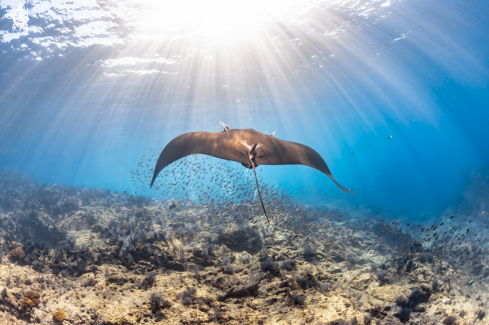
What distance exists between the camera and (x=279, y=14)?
1498 cm

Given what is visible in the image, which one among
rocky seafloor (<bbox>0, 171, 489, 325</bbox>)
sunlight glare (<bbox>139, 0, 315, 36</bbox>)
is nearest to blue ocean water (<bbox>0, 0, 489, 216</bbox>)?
sunlight glare (<bbox>139, 0, 315, 36</bbox>)

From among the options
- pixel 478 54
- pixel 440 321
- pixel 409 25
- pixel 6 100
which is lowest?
pixel 440 321

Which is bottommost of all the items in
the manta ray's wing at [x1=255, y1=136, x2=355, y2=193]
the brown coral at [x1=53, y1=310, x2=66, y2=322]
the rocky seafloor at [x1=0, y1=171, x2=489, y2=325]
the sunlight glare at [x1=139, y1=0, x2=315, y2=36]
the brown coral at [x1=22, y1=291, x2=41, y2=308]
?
the rocky seafloor at [x1=0, y1=171, x2=489, y2=325]

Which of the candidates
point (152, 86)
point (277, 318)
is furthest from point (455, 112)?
point (277, 318)

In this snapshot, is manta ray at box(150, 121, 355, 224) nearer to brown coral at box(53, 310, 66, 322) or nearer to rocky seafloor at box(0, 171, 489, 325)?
rocky seafloor at box(0, 171, 489, 325)

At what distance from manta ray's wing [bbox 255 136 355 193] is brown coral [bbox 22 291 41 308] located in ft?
16.3

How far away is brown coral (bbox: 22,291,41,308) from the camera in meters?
4.02

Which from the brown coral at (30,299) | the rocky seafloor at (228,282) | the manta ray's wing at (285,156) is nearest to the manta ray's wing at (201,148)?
the manta ray's wing at (285,156)

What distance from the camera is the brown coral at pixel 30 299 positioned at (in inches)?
158

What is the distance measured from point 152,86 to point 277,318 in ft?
78.1

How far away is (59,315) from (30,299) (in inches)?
37.5

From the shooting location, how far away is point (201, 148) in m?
4.07

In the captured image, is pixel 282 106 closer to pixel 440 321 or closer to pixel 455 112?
pixel 440 321

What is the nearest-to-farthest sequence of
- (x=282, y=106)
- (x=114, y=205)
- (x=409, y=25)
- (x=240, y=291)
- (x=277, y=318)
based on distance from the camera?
(x=277, y=318) → (x=240, y=291) → (x=114, y=205) → (x=409, y=25) → (x=282, y=106)
